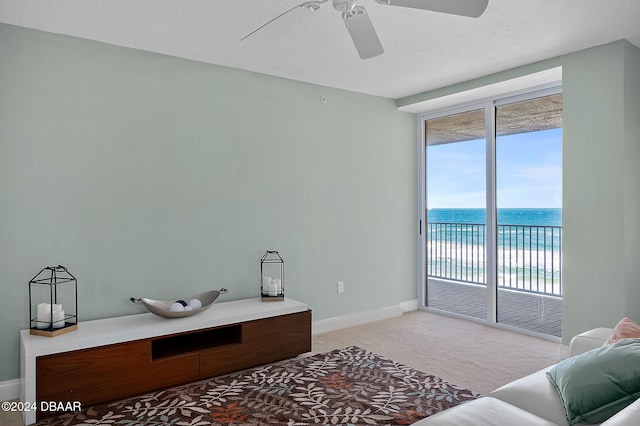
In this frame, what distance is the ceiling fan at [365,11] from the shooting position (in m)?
2.00

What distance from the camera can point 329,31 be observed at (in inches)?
118

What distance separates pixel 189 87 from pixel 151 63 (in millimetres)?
329

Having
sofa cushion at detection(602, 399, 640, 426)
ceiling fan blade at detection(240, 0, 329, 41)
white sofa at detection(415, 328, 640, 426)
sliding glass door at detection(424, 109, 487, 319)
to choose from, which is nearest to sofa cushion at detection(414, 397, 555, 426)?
white sofa at detection(415, 328, 640, 426)

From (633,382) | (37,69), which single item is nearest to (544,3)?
(633,382)

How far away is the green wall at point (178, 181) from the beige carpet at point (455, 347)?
42cm

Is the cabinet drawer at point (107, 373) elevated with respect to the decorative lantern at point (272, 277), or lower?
lower

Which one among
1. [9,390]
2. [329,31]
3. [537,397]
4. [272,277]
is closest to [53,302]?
[9,390]

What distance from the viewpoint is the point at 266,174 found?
3.99 meters

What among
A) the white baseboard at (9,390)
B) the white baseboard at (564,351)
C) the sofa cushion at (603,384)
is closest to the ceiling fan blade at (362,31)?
the sofa cushion at (603,384)

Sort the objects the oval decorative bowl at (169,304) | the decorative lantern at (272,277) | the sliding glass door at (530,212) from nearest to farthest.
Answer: the oval decorative bowl at (169,304)
the decorative lantern at (272,277)
the sliding glass door at (530,212)

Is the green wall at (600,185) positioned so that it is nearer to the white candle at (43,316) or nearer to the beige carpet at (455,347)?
the beige carpet at (455,347)

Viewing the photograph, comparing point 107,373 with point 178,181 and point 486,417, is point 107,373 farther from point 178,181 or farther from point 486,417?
point 486,417

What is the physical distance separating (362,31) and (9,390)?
10.3 ft

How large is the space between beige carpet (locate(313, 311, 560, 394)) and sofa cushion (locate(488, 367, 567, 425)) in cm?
108
